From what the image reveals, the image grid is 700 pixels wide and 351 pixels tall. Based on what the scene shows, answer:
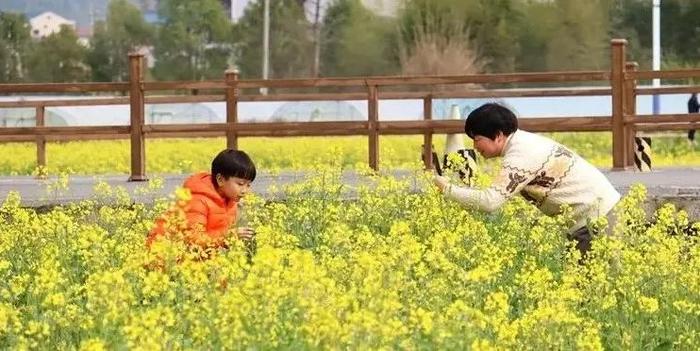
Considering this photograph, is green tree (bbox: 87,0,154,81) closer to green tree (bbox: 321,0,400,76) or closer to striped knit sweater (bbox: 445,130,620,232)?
green tree (bbox: 321,0,400,76)

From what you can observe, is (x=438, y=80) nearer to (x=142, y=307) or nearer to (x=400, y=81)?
(x=400, y=81)

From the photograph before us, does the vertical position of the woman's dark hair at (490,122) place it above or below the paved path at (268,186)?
above

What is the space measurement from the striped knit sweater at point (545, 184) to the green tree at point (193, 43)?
47.1 metres

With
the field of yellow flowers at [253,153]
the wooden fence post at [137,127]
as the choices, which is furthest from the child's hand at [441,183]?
the field of yellow flowers at [253,153]

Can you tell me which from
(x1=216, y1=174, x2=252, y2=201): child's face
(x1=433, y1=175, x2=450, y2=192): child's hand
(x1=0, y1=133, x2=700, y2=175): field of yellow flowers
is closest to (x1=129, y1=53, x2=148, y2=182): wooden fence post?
(x1=0, y1=133, x2=700, y2=175): field of yellow flowers

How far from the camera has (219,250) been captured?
8695 millimetres

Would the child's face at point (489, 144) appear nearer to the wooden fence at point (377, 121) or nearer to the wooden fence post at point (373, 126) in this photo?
the wooden fence at point (377, 121)

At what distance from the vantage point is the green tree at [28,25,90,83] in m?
55.8

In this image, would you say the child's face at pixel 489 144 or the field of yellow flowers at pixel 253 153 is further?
the field of yellow flowers at pixel 253 153

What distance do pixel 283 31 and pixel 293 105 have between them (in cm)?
1705

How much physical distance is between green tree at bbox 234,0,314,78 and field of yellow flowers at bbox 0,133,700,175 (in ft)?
69.5

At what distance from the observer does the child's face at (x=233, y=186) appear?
9.20 meters

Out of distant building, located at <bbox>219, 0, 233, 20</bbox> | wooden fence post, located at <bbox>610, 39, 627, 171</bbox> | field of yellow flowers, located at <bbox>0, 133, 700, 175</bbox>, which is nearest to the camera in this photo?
wooden fence post, located at <bbox>610, 39, 627, 171</bbox>

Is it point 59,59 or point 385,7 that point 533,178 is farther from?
point 59,59
